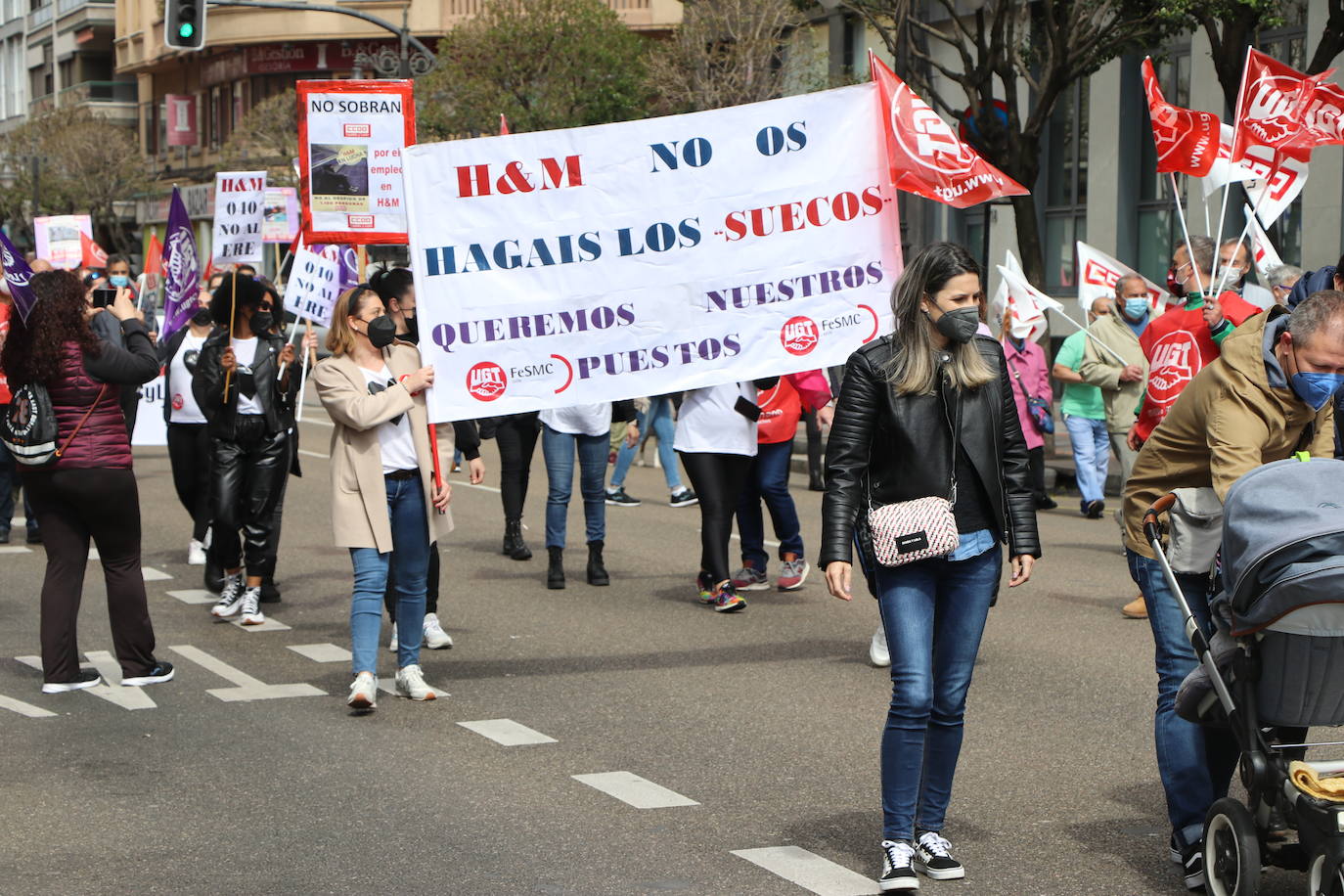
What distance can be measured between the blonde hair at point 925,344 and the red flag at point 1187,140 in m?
6.34

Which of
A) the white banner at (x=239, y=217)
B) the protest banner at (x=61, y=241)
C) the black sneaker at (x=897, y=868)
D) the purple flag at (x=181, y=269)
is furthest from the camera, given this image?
the protest banner at (x=61, y=241)

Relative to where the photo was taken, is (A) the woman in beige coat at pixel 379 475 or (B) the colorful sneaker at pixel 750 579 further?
(B) the colorful sneaker at pixel 750 579

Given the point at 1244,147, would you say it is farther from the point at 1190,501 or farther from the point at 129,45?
the point at 129,45

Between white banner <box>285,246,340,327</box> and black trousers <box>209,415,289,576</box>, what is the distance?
15.3ft

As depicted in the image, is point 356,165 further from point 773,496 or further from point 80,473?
point 773,496

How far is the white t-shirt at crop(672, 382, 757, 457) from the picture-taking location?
34.2 feet

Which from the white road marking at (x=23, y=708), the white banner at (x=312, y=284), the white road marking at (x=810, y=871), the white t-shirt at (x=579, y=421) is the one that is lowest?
the white road marking at (x=23, y=708)

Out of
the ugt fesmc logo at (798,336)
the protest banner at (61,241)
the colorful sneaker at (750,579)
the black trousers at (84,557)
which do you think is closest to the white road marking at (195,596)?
the black trousers at (84,557)

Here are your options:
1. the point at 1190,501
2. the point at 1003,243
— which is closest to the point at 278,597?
the point at 1190,501

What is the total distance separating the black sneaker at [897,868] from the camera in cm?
519

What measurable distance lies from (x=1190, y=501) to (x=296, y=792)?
3153mm

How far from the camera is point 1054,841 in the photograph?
5828 millimetres

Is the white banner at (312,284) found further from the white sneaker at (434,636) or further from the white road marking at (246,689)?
the white road marking at (246,689)

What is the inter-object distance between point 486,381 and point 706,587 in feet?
10.3
